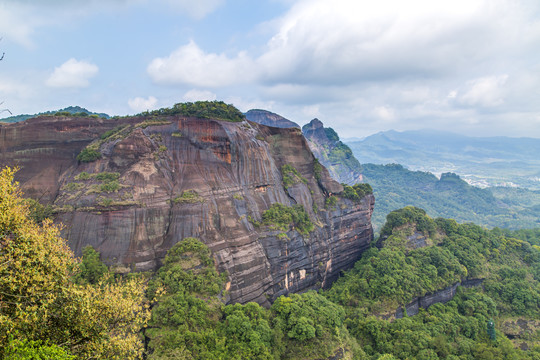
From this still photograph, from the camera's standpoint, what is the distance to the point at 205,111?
39.8 metres

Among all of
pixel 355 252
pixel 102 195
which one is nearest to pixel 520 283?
pixel 355 252

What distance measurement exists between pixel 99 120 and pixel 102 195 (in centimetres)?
1297

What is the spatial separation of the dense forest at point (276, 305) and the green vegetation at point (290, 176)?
1193 cm

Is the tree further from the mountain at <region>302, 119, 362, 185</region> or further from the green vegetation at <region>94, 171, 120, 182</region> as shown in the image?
the mountain at <region>302, 119, 362, 185</region>

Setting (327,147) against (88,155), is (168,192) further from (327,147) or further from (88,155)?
(327,147)

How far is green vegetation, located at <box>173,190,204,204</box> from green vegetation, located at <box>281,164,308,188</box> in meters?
14.2

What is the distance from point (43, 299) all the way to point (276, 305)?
22581mm

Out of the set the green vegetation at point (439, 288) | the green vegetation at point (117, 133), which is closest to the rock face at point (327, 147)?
the green vegetation at point (439, 288)

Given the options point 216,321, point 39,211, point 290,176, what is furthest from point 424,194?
point 39,211

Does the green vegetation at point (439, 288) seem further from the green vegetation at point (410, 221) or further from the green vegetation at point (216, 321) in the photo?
the green vegetation at point (216, 321)

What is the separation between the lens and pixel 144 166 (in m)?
32.8

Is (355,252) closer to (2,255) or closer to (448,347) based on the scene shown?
(448,347)

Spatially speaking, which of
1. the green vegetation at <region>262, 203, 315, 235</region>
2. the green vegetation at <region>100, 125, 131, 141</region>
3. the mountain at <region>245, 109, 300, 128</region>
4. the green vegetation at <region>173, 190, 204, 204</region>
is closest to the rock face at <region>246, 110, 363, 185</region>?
the mountain at <region>245, 109, 300, 128</region>

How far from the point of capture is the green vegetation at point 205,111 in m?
39.0
